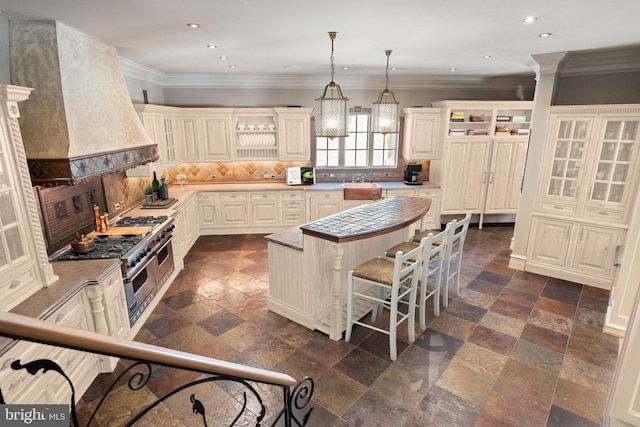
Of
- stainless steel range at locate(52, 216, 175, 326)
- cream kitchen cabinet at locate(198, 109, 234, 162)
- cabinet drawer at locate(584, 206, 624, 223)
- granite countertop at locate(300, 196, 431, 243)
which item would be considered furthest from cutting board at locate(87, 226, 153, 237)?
cabinet drawer at locate(584, 206, 624, 223)

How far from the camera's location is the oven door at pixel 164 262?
4.19m

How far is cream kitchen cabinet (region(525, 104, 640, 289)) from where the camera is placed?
4332 mm

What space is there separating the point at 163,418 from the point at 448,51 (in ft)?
15.4

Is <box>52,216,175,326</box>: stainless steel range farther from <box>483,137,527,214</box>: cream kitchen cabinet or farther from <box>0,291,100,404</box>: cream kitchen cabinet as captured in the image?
<box>483,137,527,214</box>: cream kitchen cabinet

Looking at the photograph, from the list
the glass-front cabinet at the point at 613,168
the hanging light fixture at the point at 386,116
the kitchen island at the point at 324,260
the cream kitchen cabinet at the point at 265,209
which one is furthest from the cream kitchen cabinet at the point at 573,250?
the cream kitchen cabinet at the point at 265,209

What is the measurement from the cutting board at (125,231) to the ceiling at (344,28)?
1952mm

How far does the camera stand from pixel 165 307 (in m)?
4.15

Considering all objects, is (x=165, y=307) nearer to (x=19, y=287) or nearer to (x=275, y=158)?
(x=19, y=287)

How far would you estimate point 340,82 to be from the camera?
6.84 metres

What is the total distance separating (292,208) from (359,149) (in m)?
1.91

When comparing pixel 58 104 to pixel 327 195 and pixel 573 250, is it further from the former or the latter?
pixel 573 250

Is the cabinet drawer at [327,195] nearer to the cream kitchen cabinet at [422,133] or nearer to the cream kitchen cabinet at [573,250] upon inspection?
the cream kitchen cabinet at [422,133]

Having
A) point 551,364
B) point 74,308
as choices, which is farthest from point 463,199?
point 74,308

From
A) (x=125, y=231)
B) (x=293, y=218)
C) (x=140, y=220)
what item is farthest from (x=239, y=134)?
(x=125, y=231)
